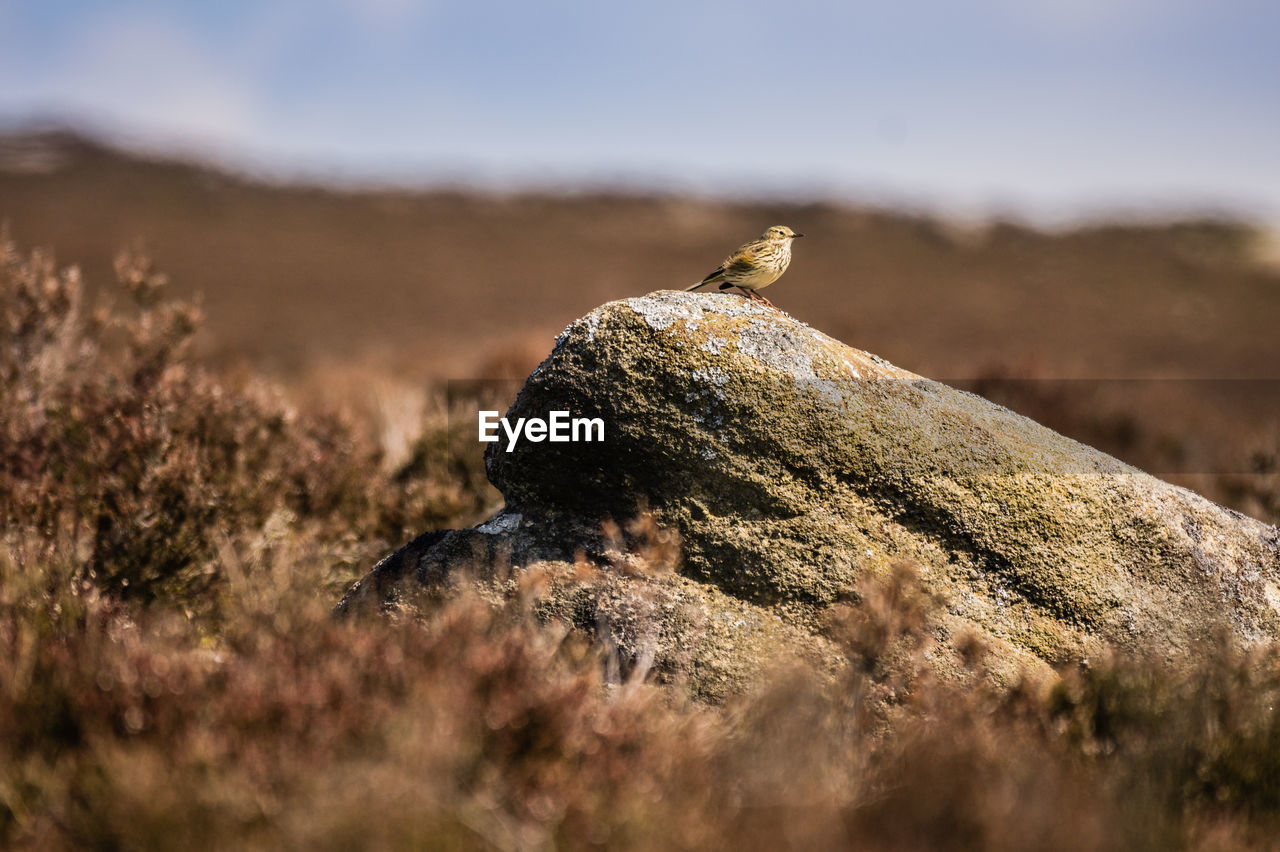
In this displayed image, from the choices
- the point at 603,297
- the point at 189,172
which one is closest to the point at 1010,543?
the point at 603,297

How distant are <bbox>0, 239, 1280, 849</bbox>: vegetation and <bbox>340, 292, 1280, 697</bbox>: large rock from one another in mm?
170

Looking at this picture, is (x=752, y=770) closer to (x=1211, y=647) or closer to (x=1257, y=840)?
(x=1257, y=840)

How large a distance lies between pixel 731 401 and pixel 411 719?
183 centimetres

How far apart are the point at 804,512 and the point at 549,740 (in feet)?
4.94

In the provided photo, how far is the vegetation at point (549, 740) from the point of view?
2.19 meters

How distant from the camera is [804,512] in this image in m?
3.62

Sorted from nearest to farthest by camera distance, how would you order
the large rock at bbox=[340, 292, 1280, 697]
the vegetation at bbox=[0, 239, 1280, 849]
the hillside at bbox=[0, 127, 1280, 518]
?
the vegetation at bbox=[0, 239, 1280, 849], the large rock at bbox=[340, 292, 1280, 697], the hillside at bbox=[0, 127, 1280, 518]

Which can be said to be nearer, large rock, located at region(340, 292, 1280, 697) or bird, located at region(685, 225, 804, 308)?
large rock, located at region(340, 292, 1280, 697)

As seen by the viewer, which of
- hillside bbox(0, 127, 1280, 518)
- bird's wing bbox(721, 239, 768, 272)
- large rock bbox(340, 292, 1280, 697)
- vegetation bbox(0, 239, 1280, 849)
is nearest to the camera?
vegetation bbox(0, 239, 1280, 849)

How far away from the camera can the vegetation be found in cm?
219

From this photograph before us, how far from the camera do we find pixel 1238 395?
2492cm
